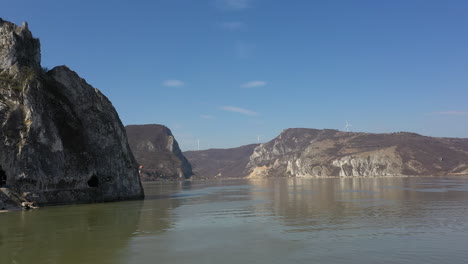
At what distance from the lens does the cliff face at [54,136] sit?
52562mm

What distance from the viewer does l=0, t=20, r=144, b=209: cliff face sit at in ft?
172

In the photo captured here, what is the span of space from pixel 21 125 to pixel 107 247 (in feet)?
124

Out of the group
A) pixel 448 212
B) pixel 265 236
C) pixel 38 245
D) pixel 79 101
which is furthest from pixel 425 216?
pixel 79 101

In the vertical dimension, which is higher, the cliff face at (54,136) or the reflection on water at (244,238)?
the cliff face at (54,136)

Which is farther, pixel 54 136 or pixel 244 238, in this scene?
pixel 54 136

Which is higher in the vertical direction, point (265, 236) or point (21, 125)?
point (21, 125)

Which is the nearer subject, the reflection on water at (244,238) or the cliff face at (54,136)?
the reflection on water at (244,238)

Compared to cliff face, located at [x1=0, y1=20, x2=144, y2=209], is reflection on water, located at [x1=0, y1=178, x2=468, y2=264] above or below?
below

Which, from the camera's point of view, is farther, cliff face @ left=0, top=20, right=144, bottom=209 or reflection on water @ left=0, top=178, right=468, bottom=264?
cliff face @ left=0, top=20, right=144, bottom=209

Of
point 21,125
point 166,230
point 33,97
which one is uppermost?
point 33,97

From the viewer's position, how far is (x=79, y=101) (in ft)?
222

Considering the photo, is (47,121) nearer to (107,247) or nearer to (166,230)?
(166,230)

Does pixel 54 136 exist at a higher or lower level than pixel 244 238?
higher

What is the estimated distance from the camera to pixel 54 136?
5691 cm
